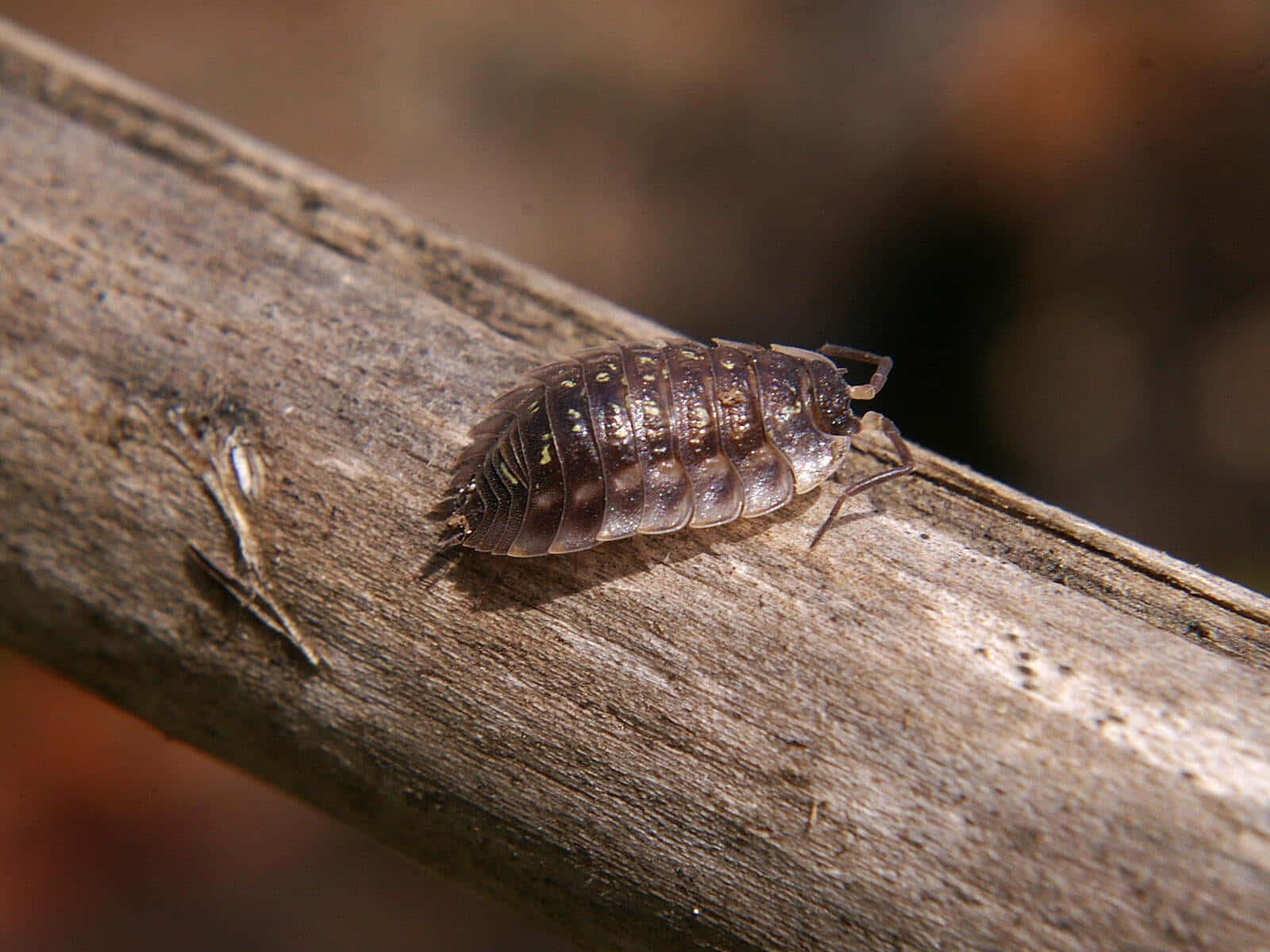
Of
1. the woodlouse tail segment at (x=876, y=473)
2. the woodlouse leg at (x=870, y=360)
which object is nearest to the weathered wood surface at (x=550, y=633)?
the woodlouse tail segment at (x=876, y=473)

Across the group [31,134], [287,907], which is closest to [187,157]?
[31,134]

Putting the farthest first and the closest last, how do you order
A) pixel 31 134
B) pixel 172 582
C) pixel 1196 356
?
1. pixel 1196 356
2. pixel 31 134
3. pixel 172 582

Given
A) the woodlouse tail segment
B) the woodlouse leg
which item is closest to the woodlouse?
the woodlouse tail segment

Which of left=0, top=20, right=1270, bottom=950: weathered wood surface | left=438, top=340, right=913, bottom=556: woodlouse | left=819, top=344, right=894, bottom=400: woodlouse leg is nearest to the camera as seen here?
left=0, top=20, right=1270, bottom=950: weathered wood surface

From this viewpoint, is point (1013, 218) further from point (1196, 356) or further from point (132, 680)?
point (132, 680)

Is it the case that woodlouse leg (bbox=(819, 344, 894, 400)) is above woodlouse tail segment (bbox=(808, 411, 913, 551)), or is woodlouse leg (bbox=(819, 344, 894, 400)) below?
above

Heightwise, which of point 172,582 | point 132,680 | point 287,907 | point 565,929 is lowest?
point 287,907

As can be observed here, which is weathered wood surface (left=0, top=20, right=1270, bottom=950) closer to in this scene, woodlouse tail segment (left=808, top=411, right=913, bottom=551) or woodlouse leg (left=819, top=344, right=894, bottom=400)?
woodlouse tail segment (left=808, top=411, right=913, bottom=551)
